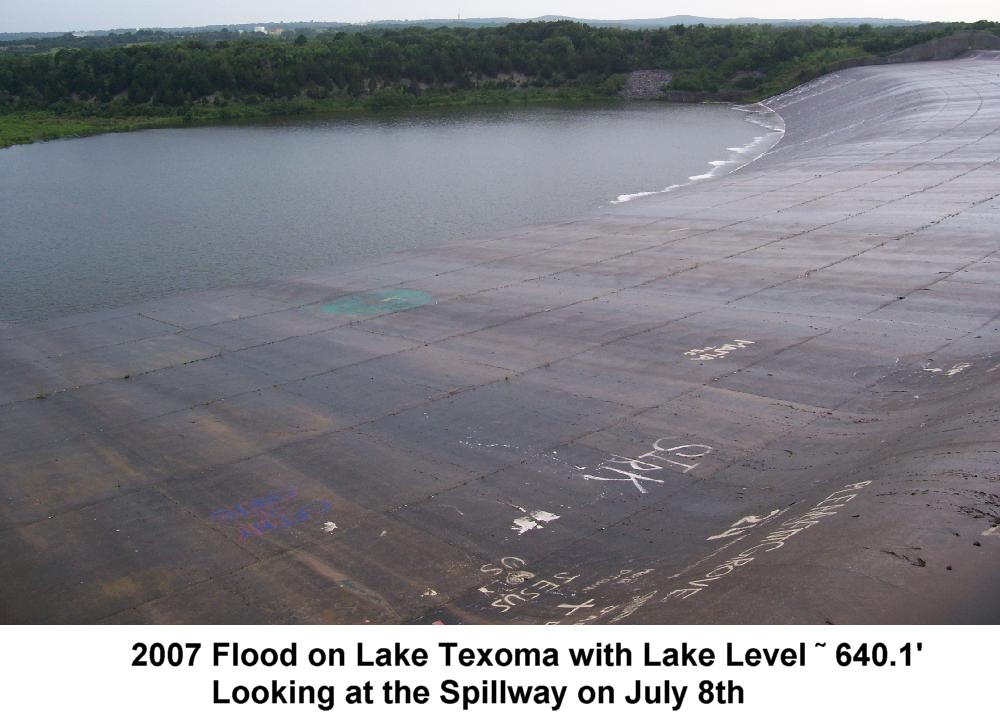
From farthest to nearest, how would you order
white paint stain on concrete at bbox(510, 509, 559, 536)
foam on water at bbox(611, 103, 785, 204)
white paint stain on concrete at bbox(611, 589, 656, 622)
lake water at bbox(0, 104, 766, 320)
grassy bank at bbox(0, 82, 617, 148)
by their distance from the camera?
grassy bank at bbox(0, 82, 617, 148) → foam on water at bbox(611, 103, 785, 204) → lake water at bbox(0, 104, 766, 320) → white paint stain on concrete at bbox(510, 509, 559, 536) → white paint stain on concrete at bbox(611, 589, 656, 622)

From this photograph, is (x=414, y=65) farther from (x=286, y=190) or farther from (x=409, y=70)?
(x=286, y=190)

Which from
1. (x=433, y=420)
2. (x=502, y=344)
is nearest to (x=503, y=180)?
(x=502, y=344)

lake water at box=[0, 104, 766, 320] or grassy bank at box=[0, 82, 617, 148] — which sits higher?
grassy bank at box=[0, 82, 617, 148]

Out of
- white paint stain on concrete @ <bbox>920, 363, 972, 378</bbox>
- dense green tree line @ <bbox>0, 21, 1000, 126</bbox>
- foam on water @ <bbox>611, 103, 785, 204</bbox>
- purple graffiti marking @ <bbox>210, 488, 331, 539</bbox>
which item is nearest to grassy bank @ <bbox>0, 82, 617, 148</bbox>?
dense green tree line @ <bbox>0, 21, 1000, 126</bbox>

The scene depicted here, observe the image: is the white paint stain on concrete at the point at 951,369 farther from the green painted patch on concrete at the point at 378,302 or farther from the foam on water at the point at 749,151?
the foam on water at the point at 749,151

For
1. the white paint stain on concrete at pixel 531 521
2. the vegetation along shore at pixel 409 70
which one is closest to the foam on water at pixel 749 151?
the vegetation along shore at pixel 409 70

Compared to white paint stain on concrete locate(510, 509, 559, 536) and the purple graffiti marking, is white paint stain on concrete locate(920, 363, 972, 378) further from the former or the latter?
the purple graffiti marking
